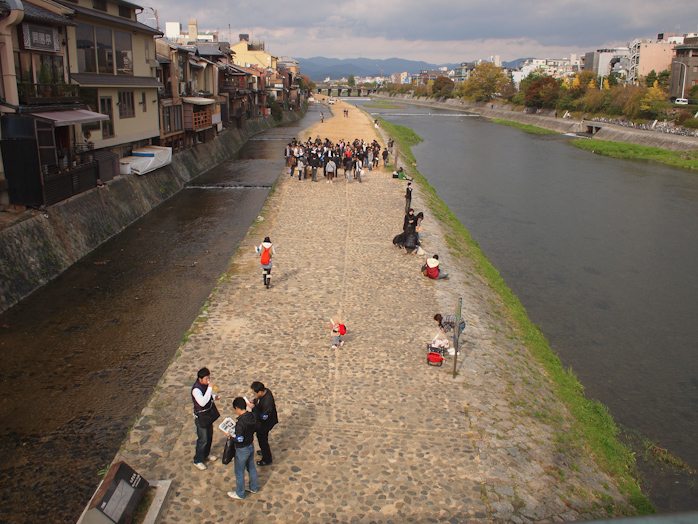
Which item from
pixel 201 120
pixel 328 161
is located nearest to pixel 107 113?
pixel 328 161

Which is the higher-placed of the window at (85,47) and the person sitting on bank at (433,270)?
the window at (85,47)

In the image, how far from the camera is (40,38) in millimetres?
17625

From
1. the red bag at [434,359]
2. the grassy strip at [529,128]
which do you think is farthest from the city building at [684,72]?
the red bag at [434,359]

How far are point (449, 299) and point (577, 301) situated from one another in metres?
6.11

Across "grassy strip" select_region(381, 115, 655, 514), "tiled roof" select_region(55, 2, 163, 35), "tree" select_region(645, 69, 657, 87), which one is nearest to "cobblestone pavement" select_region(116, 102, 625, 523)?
"grassy strip" select_region(381, 115, 655, 514)

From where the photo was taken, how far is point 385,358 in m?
10.7

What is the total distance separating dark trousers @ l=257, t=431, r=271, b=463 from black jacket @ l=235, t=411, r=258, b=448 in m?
0.38

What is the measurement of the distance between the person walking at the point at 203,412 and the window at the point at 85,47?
18721 mm

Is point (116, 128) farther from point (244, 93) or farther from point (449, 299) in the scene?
point (244, 93)

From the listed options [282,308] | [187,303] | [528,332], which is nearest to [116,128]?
[187,303]

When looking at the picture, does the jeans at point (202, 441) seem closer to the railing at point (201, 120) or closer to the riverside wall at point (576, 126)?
the railing at point (201, 120)

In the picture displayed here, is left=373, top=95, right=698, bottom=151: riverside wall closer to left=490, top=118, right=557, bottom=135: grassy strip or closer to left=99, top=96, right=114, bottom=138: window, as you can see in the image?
left=490, top=118, right=557, bottom=135: grassy strip

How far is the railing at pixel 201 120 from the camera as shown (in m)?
33.9

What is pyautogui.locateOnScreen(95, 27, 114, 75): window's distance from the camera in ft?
73.8
